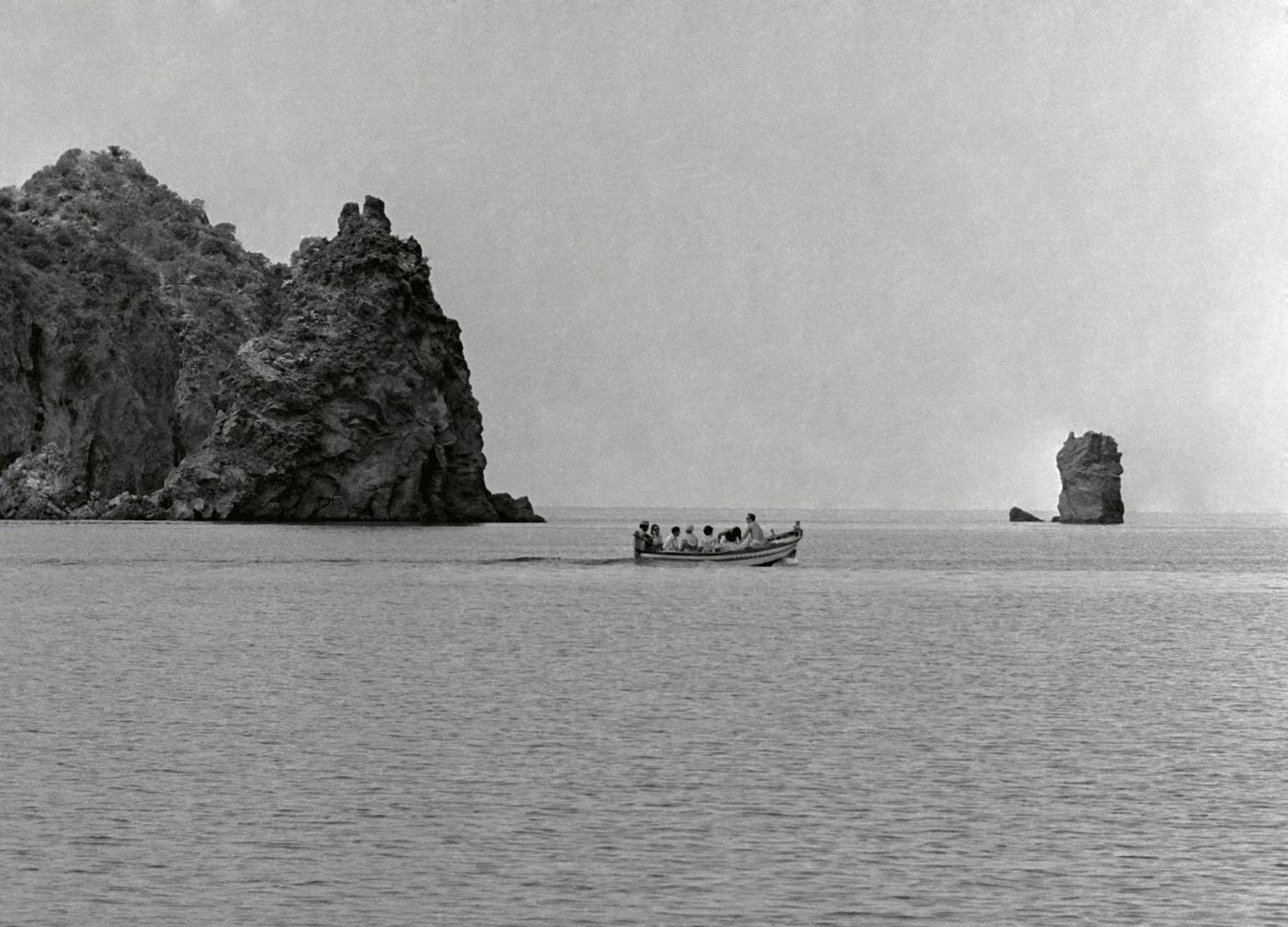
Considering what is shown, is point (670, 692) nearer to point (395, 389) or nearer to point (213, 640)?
point (213, 640)

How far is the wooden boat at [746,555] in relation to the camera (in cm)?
11075

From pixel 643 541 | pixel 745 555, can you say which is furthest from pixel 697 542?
pixel 745 555

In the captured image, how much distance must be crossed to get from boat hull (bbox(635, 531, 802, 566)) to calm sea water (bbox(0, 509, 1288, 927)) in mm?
36407

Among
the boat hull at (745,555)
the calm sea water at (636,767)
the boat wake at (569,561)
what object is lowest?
the calm sea water at (636,767)

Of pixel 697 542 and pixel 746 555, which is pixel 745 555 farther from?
pixel 697 542

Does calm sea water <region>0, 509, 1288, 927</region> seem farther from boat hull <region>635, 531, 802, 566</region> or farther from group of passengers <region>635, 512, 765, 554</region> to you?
group of passengers <region>635, 512, 765, 554</region>

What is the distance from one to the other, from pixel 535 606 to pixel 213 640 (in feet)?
72.2

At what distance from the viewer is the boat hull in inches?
4363

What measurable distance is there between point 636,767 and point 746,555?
260 feet

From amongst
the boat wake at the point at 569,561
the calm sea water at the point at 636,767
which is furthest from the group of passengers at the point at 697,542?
the calm sea water at the point at 636,767

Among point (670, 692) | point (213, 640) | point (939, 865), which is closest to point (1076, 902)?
point (939, 865)

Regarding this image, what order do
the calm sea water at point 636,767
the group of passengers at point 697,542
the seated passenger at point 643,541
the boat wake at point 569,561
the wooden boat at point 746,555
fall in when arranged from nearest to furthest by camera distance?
1. the calm sea water at point 636,767
2. the wooden boat at point 746,555
3. the group of passengers at point 697,542
4. the seated passenger at point 643,541
5. the boat wake at point 569,561

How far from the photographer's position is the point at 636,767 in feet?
104

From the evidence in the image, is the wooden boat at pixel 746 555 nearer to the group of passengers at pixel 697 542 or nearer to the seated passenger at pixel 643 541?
the group of passengers at pixel 697 542
